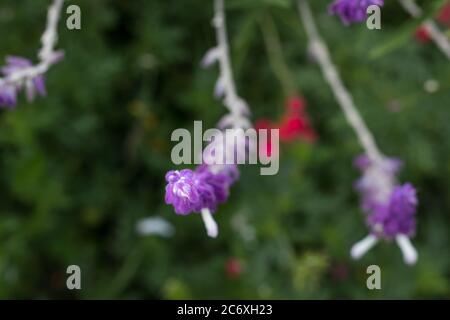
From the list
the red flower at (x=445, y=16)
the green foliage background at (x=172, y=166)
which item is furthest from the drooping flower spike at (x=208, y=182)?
the red flower at (x=445, y=16)

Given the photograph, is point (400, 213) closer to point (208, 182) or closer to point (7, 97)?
point (208, 182)

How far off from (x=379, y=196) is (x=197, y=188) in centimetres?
52

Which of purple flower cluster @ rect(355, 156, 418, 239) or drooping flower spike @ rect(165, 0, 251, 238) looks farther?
purple flower cluster @ rect(355, 156, 418, 239)

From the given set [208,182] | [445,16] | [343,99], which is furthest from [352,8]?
[445,16]

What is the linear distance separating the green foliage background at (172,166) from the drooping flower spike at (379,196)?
266 millimetres

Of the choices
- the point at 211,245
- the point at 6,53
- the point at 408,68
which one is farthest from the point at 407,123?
the point at 6,53

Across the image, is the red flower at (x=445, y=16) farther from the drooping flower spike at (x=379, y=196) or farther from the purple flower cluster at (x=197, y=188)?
the purple flower cluster at (x=197, y=188)

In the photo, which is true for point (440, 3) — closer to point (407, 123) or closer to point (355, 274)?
point (407, 123)

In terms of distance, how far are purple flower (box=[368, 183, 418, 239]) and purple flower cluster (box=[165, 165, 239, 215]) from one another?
26 centimetres

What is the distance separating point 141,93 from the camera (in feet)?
6.43

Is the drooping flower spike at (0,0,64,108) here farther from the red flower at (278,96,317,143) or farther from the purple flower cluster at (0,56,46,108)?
the red flower at (278,96,317,143)

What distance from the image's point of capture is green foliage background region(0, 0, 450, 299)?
5.37 ft

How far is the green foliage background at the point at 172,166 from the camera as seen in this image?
1.64 metres

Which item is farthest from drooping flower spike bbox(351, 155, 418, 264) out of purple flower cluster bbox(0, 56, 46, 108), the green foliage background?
purple flower cluster bbox(0, 56, 46, 108)
